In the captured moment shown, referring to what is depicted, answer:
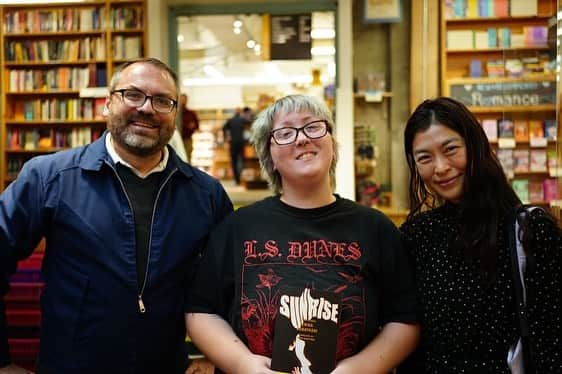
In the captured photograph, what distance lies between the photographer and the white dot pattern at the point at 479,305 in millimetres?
1460

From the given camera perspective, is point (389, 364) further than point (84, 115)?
No

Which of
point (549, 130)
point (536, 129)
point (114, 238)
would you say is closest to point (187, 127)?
point (536, 129)

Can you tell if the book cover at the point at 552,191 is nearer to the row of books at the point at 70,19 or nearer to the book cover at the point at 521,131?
the book cover at the point at 521,131

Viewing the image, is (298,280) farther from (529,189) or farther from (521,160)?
(521,160)

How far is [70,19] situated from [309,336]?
611 cm

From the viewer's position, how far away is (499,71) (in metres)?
6.02

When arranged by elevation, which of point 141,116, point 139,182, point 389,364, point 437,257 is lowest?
point 389,364

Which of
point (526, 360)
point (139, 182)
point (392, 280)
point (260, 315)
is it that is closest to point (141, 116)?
point (139, 182)

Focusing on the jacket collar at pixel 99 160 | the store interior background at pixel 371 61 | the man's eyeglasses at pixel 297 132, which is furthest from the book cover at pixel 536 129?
the jacket collar at pixel 99 160

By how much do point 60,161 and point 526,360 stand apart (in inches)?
59.2

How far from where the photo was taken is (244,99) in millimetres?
8508

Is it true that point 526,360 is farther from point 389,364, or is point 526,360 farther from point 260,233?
point 260,233

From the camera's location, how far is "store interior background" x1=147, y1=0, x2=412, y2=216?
6.02 m

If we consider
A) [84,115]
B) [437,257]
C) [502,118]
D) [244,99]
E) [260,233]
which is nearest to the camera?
[437,257]
